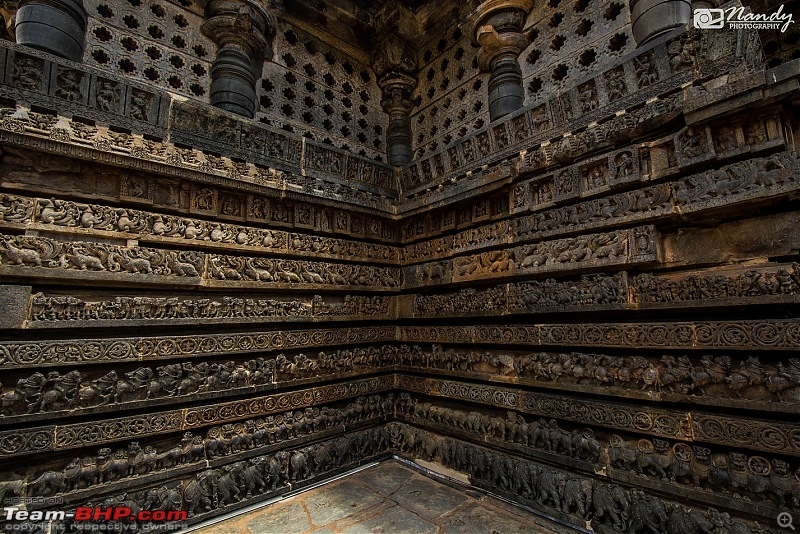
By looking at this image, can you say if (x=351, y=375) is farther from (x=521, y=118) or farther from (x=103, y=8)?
(x=103, y=8)

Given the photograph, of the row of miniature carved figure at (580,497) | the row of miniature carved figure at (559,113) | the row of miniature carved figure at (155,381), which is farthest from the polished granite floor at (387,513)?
the row of miniature carved figure at (559,113)

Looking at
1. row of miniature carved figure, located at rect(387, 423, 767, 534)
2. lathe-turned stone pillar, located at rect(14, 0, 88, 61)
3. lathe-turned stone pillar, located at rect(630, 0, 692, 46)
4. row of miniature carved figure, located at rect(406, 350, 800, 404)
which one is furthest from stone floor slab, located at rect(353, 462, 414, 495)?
lathe-turned stone pillar, located at rect(14, 0, 88, 61)

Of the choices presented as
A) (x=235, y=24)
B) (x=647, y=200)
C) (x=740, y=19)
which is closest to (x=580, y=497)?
(x=647, y=200)

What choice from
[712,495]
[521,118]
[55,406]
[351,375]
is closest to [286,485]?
[351,375]

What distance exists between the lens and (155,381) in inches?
161

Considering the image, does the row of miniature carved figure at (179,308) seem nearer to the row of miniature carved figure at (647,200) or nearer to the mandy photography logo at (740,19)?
the row of miniature carved figure at (647,200)

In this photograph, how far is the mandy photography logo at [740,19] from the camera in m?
3.38

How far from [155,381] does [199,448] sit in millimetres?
922

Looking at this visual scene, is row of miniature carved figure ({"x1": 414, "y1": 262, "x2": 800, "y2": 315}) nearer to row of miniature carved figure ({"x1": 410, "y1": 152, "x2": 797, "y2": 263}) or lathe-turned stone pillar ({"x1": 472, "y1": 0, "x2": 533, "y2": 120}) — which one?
row of miniature carved figure ({"x1": 410, "y1": 152, "x2": 797, "y2": 263})

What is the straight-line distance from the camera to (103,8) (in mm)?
4820

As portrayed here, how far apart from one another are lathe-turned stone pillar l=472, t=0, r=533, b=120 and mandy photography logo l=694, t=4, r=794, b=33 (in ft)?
7.27

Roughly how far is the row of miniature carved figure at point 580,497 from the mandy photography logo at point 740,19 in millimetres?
4273

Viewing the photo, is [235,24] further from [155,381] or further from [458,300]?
[458,300]

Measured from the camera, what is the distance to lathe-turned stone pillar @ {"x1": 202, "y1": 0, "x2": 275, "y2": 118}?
5.38 m
